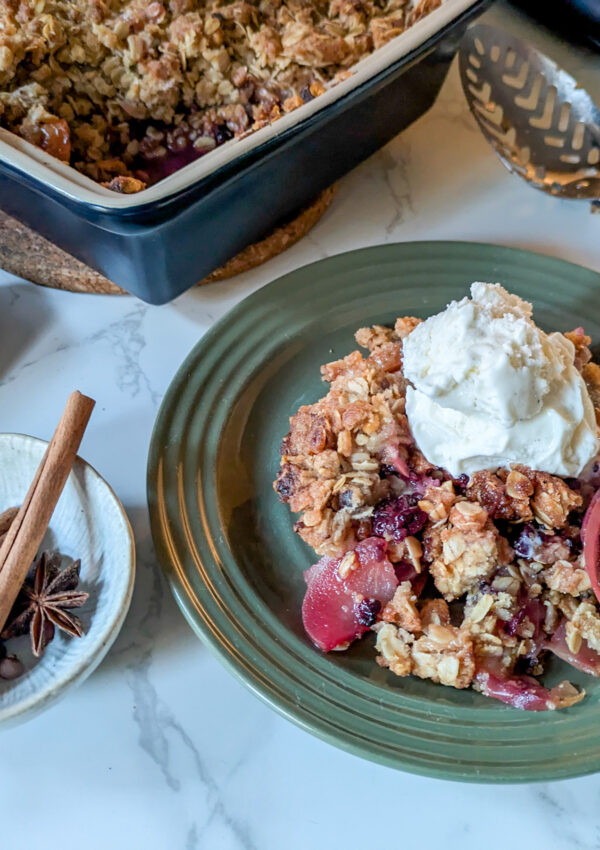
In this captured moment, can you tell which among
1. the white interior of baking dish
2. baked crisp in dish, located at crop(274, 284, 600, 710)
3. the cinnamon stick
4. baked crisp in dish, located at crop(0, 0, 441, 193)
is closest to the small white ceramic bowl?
the cinnamon stick

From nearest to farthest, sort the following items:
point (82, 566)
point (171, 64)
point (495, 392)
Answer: point (495, 392) → point (82, 566) → point (171, 64)

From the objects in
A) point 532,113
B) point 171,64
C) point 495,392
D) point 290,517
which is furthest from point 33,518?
point 532,113

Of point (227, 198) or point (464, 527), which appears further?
point (227, 198)

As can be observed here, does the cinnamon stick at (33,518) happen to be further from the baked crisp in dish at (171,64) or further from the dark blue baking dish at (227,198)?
the baked crisp in dish at (171,64)

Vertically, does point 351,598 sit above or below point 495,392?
below

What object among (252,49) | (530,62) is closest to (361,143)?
(252,49)

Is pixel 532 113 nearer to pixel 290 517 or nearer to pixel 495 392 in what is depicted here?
pixel 495 392

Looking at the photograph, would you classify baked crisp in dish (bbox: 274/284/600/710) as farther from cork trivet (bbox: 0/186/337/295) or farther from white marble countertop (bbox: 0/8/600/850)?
cork trivet (bbox: 0/186/337/295)

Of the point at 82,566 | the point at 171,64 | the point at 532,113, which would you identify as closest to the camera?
the point at 82,566

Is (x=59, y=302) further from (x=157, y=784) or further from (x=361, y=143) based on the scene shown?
(x=157, y=784)
